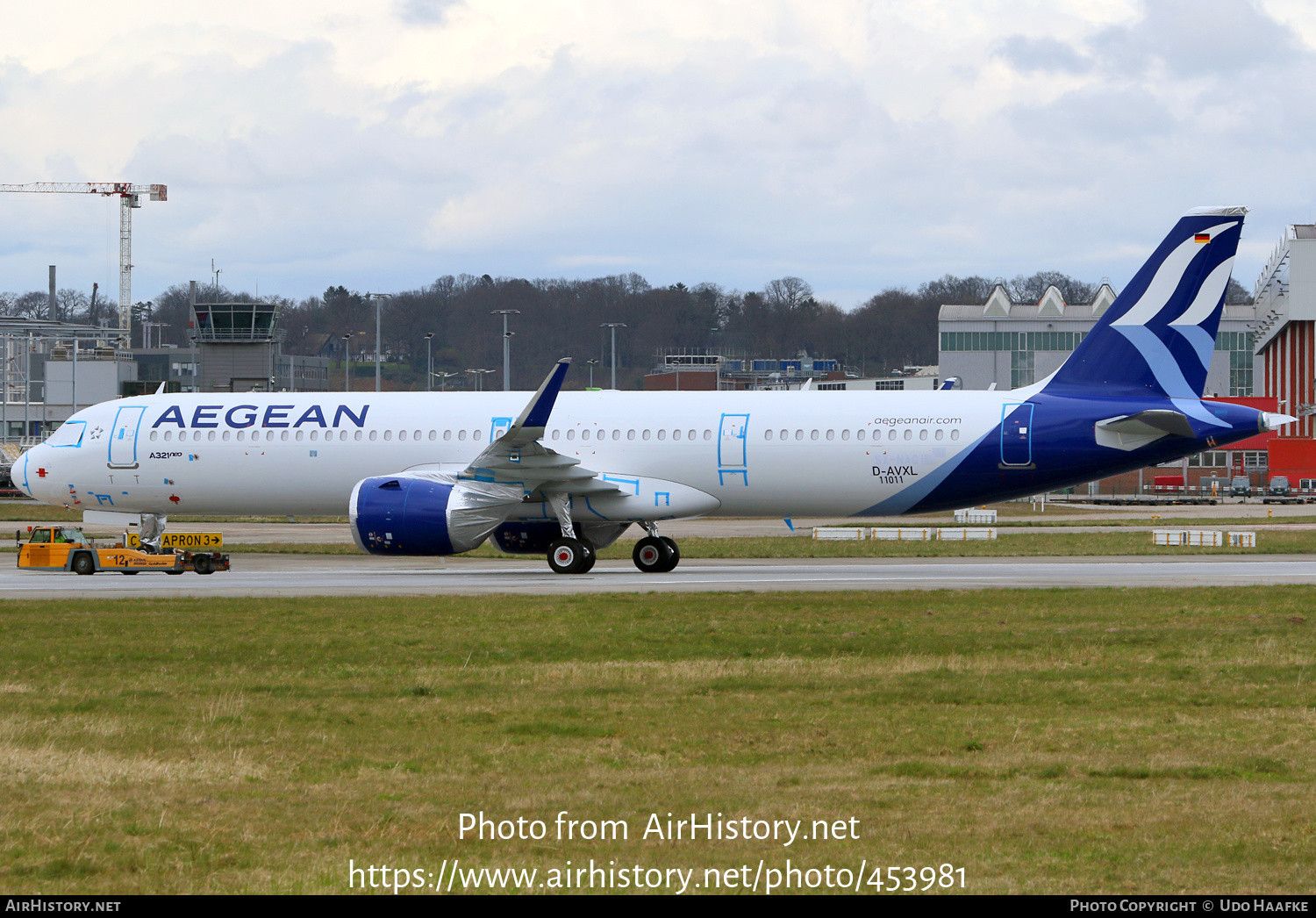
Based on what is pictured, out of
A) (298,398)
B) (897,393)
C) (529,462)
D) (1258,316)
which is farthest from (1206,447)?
(1258,316)

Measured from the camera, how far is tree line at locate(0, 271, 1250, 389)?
136000 millimetres

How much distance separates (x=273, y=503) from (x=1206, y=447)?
19287 mm

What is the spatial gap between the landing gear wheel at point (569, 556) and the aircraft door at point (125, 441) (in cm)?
996

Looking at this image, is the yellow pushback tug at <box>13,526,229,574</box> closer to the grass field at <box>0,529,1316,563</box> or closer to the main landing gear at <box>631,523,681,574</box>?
the grass field at <box>0,529,1316,563</box>

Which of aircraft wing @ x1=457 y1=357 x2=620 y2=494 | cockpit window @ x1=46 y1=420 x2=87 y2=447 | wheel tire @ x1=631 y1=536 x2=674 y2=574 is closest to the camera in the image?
aircraft wing @ x1=457 y1=357 x2=620 y2=494

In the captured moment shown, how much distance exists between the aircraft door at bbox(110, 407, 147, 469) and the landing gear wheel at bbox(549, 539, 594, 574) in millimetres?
9963

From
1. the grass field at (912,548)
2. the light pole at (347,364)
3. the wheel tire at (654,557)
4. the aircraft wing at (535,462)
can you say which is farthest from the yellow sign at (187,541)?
the light pole at (347,364)

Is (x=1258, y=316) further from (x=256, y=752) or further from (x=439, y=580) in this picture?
(x=256, y=752)

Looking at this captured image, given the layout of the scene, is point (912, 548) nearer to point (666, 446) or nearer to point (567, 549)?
point (666, 446)

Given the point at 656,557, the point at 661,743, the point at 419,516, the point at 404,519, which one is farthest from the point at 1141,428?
the point at 661,743

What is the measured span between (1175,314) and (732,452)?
353 inches

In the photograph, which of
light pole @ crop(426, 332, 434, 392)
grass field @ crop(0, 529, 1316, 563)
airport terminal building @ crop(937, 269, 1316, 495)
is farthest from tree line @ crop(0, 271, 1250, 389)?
grass field @ crop(0, 529, 1316, 563)

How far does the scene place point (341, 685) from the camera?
13.1 metres

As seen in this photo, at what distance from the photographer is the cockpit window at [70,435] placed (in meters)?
30.4
